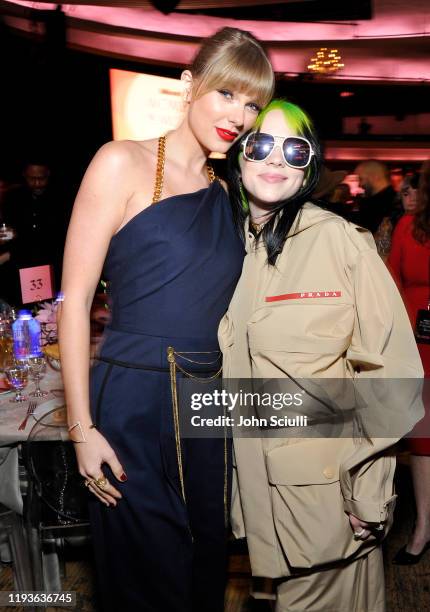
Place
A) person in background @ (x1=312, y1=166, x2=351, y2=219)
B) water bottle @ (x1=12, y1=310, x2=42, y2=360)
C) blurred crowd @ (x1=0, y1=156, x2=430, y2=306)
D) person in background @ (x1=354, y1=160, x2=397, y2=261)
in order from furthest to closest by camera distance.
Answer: person in background @ (x1=354, y1=160, x2=397, y2=261) → blurred crowd @ (x1=0, y1=156, x2=430, y2=306) → water bottle @ (x1=12, y1=310, x2=42, y2=360) → person in background @ (x1=312, y1=166, x2=351, y2=219)

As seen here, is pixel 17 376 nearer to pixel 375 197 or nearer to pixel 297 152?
pixel 297 152

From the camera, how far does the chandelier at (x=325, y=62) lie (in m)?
7.45

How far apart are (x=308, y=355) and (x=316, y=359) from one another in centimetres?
2

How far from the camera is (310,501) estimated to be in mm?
1481

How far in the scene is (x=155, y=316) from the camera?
151 centimetres

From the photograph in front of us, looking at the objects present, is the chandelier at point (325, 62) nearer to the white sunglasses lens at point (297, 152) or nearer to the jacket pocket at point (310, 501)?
the white sunglasses lens at point (297, 152)

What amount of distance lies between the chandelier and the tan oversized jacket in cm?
660

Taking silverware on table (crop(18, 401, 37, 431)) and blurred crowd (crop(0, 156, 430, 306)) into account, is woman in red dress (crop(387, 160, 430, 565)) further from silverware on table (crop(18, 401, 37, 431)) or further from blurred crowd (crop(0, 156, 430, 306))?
silverware on table (crop(18, 401, 37, 431))

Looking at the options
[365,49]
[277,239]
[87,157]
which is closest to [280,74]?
[365,49]

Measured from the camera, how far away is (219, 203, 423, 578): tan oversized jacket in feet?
4.67

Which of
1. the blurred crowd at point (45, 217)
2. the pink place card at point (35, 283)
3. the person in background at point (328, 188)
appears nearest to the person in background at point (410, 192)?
the blurred crowd at point (45, 217)

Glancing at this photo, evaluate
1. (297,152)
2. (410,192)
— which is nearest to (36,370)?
(297,152)

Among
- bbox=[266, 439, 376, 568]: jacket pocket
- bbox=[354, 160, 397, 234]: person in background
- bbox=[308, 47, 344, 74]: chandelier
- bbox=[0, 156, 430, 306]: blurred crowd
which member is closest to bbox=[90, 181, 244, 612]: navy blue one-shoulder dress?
bbox=[266, 439, 376, 568]: jacket pocket

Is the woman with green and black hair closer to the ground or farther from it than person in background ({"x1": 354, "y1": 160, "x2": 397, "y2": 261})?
closer to the ground
